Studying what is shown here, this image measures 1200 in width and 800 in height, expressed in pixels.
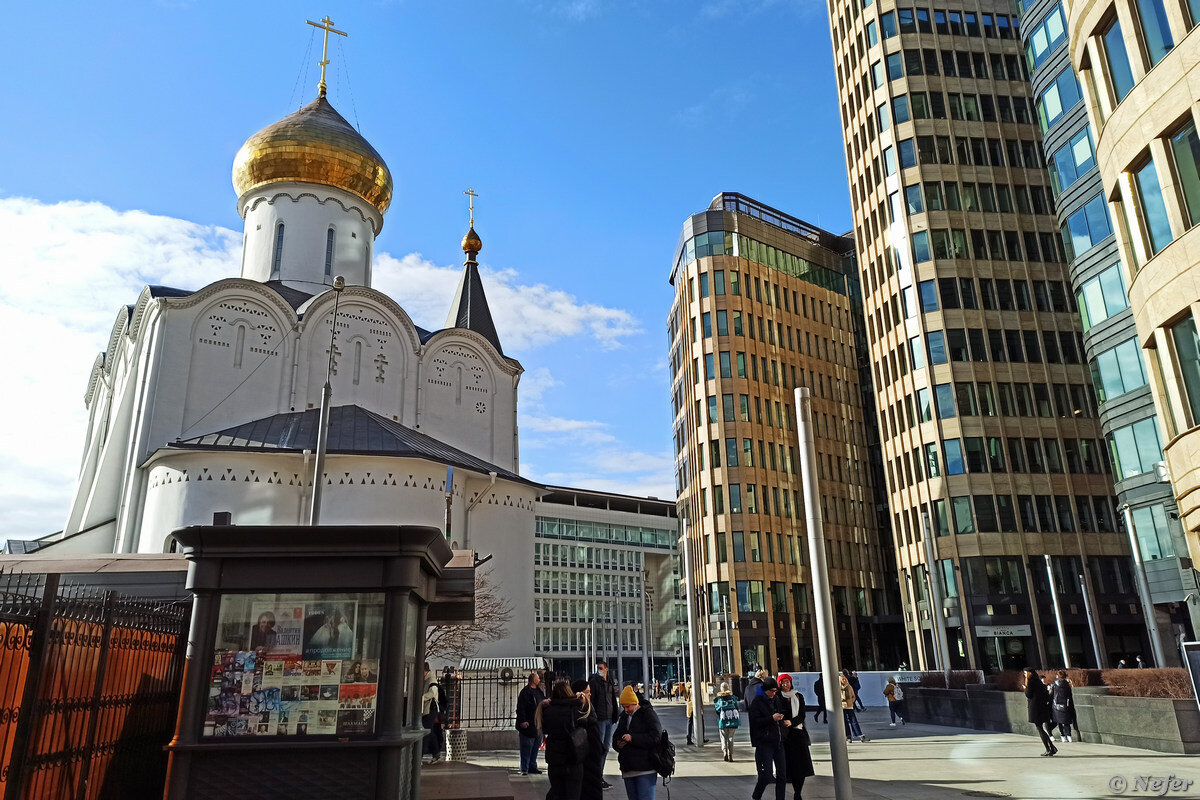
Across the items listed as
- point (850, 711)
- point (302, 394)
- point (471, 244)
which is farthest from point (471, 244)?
point (850, 711)

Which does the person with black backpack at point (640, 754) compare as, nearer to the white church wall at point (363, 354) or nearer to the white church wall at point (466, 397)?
the white church wall at point (363, 354)

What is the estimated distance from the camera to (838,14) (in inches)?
2265

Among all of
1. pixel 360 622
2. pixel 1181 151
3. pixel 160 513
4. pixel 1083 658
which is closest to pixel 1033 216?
pixel 1083 658

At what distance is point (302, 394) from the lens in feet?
117

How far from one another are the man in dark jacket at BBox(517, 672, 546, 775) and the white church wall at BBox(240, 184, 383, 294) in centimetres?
3168

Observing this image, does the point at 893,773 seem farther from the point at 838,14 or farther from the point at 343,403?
the point at 838,14

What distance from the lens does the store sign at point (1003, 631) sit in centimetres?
4206

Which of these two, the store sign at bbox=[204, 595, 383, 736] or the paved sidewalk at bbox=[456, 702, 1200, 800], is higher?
the store sign at bbox=[204, 595, 383, 736]

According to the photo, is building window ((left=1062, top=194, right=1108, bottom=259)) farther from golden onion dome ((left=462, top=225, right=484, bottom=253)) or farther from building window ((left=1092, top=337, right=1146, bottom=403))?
golden onion dome ((left=462, top=225, right=484, bottom=253))

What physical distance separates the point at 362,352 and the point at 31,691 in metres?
31.2

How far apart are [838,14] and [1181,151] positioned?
165 feet

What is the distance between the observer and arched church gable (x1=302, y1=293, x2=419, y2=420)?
36.2 m

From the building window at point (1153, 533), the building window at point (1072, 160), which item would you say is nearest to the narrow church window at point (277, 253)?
the building window at point (1072, 160)

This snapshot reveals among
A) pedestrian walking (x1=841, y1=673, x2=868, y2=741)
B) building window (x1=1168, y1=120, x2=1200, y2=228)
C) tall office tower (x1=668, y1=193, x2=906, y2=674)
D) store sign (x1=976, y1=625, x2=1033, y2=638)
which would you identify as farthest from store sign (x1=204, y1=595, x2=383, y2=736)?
tall office tower (x1=668, y1=193, x2=906, y2=674)
